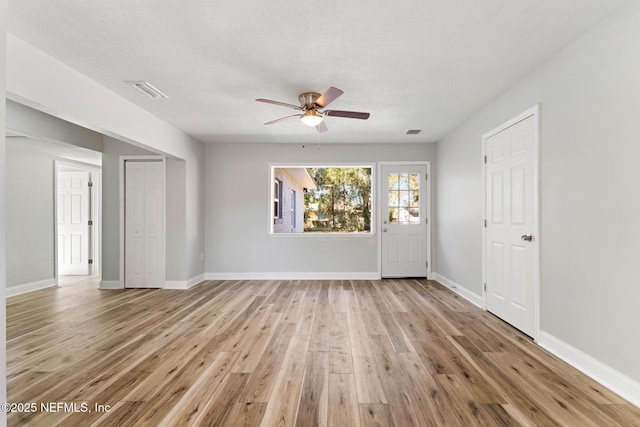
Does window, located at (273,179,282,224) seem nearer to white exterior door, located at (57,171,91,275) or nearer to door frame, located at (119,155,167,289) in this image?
door frame, located at (119,155,167,289)

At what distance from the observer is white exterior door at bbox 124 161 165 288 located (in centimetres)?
545

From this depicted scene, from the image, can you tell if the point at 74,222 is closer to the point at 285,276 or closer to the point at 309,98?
the point at 285,276

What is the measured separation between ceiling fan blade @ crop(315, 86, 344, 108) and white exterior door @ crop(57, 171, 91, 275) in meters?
5.91

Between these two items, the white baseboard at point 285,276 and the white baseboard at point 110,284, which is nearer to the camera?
the white baseboard at point 110,284

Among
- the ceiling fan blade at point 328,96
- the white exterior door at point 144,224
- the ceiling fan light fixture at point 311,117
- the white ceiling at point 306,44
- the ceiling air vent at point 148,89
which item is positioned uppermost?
the white ceiling at point 306,44

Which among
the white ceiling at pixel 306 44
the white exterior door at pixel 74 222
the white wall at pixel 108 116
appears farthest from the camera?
the white exterior door at pixel 74 222

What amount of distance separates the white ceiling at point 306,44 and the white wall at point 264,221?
2.12m

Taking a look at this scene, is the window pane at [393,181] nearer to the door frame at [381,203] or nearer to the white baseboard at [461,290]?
the door frame at [381,203]

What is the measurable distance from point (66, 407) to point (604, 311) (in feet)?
11.8

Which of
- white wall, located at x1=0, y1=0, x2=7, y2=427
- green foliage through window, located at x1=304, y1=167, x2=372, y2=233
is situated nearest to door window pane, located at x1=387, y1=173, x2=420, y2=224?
green foliage through window, located at x1=304, y1=167, x2=372, y2=233

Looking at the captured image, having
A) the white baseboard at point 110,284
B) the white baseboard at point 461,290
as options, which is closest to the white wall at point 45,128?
the white baseboard at point 110,284

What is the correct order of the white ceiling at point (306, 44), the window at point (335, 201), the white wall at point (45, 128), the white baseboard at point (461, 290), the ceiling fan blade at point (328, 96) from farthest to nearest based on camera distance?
the window at point (335, 201), the white baseboard at point (461, 290), the white wall at point (45, 128), the ceiling fan blade at point (328, 96), the white ceiling at point (306, 44)

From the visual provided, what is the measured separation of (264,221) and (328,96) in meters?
3.43

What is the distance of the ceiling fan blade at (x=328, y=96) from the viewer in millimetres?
3033
